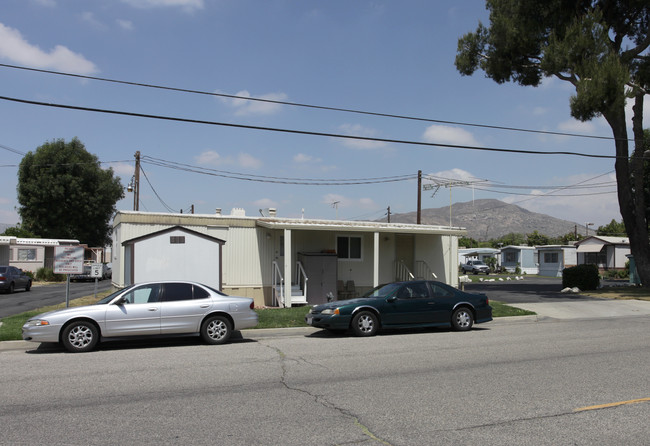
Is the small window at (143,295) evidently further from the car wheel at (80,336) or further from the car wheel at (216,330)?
the car wheel at (216,330)

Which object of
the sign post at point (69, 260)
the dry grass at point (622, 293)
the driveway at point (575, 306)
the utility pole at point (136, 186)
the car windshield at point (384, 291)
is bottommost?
the driveway at point (575, 306)

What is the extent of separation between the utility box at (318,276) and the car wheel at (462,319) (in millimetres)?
6968

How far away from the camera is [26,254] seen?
4116 cm

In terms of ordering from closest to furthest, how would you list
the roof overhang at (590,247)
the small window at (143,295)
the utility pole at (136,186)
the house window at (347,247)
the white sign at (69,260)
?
1. the small window at (143,295)
2. the white sign at (69,260)
3. the house window at (347,247)
4. the utility pole at (136,186)
5. the roof overhang at (590,247)

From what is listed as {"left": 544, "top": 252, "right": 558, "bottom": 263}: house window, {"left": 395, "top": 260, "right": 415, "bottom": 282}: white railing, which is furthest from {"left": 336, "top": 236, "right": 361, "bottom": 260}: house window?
{"left": 544, "top": 252, "right": 558, "bottom": 263}: house window

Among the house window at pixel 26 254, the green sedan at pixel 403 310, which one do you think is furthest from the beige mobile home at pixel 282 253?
the house window at pixel 26 254

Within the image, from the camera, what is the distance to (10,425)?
573 cm

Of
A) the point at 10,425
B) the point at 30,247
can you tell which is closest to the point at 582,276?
the point at 10,425

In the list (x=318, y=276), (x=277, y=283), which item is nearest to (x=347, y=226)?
(x=318, y=276)

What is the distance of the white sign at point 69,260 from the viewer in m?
14.5

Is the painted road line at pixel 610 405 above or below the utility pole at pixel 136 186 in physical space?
below

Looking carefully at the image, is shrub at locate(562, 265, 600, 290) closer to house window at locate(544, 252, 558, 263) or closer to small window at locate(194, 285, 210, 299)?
small window at locate(194, 285, 210, 299)

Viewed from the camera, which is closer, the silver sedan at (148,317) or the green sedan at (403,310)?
the silver sedan at (148,317)

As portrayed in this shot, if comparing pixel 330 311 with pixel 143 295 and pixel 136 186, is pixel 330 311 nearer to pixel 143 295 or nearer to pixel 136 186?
pixel 143 295
